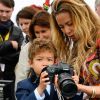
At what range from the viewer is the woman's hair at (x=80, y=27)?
5.82 feet

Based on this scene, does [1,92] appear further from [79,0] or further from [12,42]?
[79,0]

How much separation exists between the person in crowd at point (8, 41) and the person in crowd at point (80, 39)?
725 millimetres

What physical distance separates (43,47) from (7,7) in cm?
123

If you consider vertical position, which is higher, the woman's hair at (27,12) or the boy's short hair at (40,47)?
the woman's hair at (27,12)

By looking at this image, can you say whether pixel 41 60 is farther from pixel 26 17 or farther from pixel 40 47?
pixel 26 17

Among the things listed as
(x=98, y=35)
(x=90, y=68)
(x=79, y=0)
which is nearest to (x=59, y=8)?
(x=79, y=0)

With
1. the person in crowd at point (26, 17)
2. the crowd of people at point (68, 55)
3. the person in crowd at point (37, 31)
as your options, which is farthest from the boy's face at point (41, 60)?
the person in crowd at point (26, 17)

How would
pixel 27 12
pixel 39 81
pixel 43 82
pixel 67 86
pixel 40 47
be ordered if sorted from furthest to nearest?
pixel 27 12, pixel 40 47, pixel 39 81, pixel 43 82, pixel 67 86

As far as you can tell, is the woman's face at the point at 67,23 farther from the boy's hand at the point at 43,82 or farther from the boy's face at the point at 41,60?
the boy's hand at the point at 43,82

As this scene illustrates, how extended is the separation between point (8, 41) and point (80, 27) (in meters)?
0.97

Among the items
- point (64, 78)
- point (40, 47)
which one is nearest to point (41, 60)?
point (40, 47)

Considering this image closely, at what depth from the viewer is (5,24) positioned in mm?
2918

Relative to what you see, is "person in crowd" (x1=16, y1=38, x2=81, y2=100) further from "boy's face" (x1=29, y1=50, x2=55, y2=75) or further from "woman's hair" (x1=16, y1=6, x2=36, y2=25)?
"woman's hair" (x1=16, y1=6, x2=36, y2=25)

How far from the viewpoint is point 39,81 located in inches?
69.7
